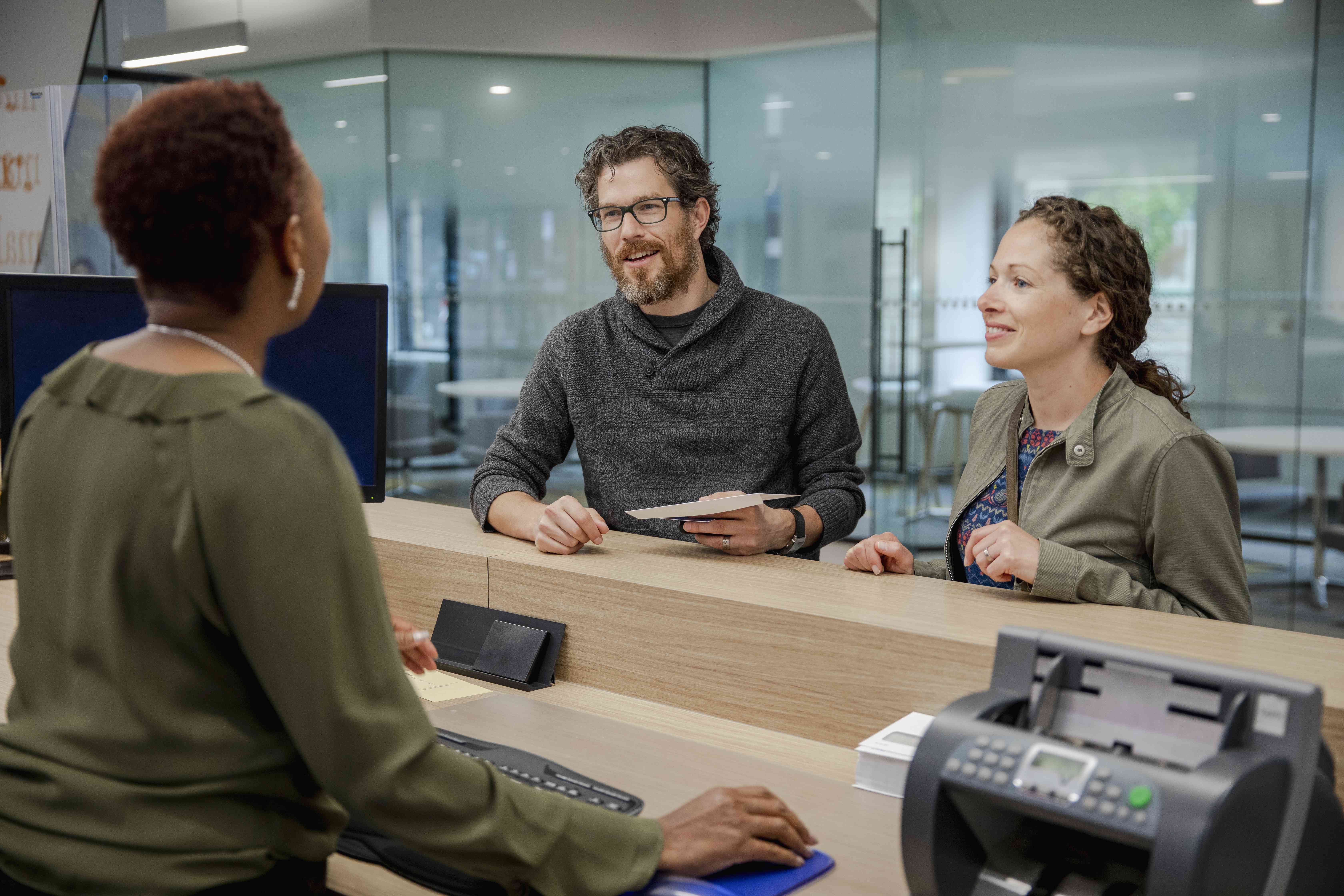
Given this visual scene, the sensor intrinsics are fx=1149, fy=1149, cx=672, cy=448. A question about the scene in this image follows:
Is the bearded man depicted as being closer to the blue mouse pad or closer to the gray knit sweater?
the gray knit sweater

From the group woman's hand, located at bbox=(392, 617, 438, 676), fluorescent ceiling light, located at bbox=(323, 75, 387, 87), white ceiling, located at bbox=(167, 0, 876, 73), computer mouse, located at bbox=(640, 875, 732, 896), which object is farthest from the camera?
fluorescent ceiling light, located at bbox=(323, 75, 387, 87)

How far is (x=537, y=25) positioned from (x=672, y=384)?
4.16 m

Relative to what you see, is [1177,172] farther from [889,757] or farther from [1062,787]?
[1062,787]

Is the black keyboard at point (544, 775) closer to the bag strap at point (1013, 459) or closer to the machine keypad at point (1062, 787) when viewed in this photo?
the machine keypad at point (1062, 787)

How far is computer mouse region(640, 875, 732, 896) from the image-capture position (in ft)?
3.35

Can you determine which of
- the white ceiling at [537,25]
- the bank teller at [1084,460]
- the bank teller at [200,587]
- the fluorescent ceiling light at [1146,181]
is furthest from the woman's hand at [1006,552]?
the white ceiling at [537,25]

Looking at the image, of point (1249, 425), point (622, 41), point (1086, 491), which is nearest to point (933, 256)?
point (1249, 425)

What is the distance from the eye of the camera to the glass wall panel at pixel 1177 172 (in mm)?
4012

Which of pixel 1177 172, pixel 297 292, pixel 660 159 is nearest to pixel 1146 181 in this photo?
pixel 1177 172

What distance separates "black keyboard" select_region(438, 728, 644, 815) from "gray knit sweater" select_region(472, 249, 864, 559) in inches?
37.2

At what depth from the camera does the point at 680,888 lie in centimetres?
103

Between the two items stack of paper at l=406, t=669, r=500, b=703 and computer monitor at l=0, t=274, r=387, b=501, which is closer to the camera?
stack of paper at l=406, t=669, r=500, b=703

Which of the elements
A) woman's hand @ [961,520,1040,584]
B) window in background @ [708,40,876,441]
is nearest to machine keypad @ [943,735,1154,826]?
woman's hand @ [961,520,1040,584]

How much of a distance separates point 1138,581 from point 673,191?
4.03 feet
